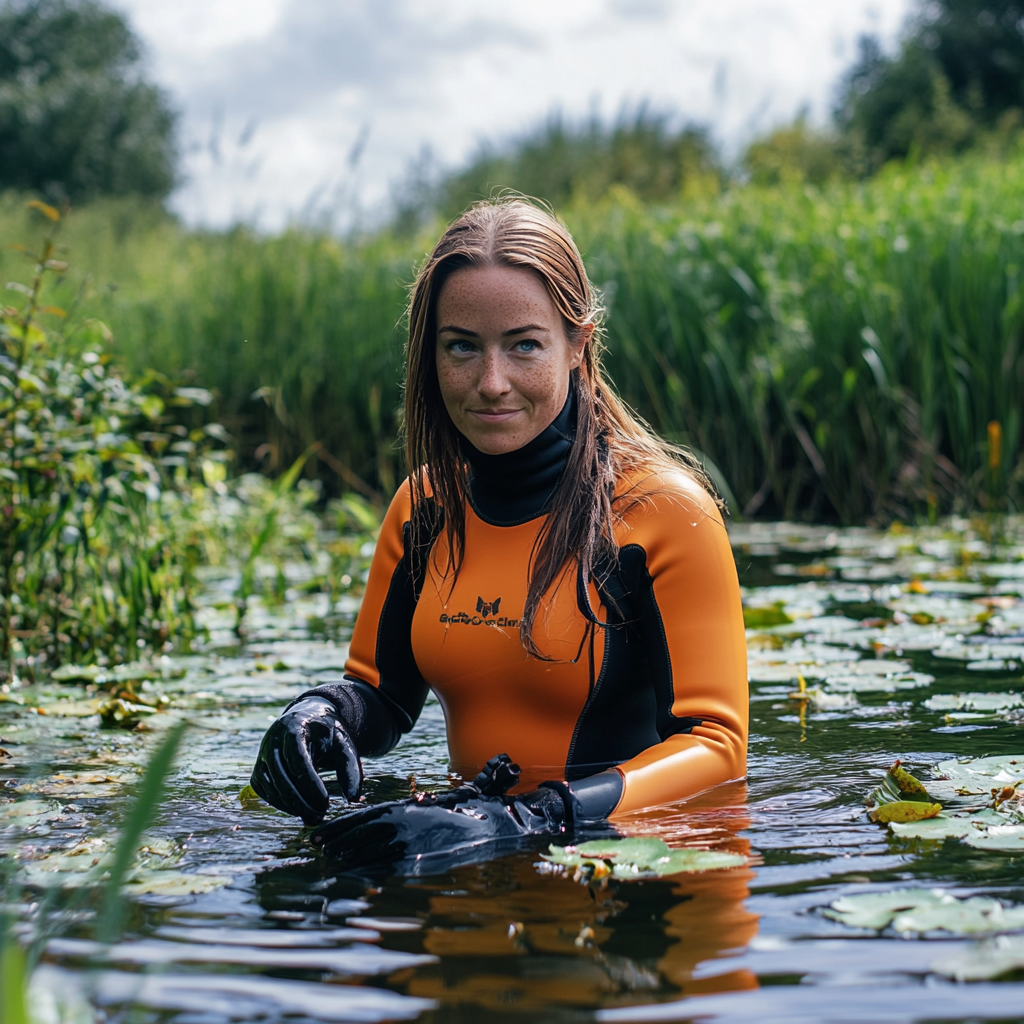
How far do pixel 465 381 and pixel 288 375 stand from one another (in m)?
4.58

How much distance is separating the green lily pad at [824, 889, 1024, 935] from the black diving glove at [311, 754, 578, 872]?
0.49 metres

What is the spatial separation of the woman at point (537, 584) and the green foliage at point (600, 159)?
11348mm

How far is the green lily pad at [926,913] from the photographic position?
1.50 meters

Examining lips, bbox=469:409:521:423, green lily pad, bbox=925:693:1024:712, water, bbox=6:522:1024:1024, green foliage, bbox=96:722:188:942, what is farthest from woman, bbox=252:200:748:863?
green foliage, bbox=96:722:188:942

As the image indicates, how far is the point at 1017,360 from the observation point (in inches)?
224

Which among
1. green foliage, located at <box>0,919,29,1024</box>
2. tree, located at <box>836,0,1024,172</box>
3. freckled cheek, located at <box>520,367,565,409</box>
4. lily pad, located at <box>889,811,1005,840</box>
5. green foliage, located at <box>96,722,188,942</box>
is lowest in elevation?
lily pad, located at <box>889,811,1005,840</box>

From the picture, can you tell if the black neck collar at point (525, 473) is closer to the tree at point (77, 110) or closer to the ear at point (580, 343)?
the ear at point (580, 343)

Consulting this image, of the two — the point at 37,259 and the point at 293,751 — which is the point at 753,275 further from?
the point at 293,751

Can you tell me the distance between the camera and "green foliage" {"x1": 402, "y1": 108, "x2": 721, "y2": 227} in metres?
14.4

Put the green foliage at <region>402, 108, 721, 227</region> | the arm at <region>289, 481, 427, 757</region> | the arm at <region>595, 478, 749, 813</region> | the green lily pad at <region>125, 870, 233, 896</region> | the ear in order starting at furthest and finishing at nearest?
the green foliage at <region>402, 108, 721, 227</region>, the arm at <region>289, 481, 427, 757</region>, the ear, the arm at <region>595, 478, 749, 813</region>, the green lily pad at <region>125, 870, 233, 896</region>

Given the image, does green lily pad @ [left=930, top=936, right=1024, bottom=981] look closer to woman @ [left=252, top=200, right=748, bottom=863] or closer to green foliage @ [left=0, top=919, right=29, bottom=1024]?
woman @ [left=252, top=200, right=748, bottom=863]

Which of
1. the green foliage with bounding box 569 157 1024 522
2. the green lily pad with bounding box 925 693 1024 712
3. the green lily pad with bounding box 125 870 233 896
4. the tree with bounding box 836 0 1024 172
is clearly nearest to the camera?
the green lily pad with bounding box 125 870 233 896

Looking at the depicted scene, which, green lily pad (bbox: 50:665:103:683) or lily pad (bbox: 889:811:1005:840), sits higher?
green lily pad (bbox: 50:665:103:683)

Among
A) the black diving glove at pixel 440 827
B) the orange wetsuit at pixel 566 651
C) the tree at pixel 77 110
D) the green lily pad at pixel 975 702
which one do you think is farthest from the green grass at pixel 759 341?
the tree at pixel 77 110
